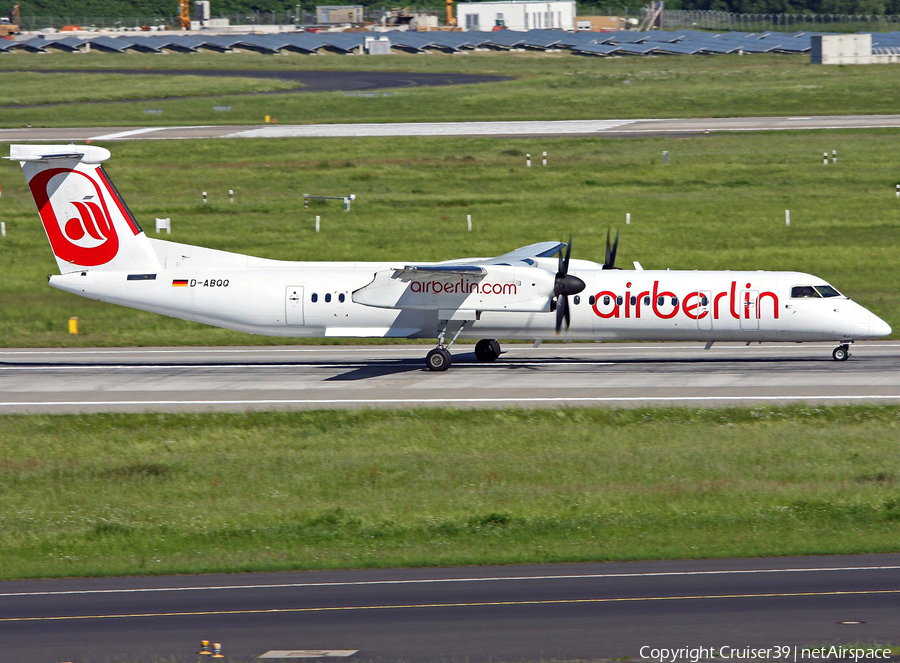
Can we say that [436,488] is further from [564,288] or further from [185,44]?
[185,44]

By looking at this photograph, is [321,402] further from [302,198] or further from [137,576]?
[302,198]

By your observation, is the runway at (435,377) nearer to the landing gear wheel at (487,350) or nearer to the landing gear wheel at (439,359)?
the landing gear wheel at (439,359)

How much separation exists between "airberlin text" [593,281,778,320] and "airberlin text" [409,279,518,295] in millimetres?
2707

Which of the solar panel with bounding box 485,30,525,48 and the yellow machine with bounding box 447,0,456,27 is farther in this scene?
the yellow machine with bounding box 447,0,456,27

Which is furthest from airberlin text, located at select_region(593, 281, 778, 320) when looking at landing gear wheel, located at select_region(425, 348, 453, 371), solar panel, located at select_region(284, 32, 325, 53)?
solar panel, located at select_region(284, 32, 325, 53)

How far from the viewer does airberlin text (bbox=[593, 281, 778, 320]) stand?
31094 millimetres

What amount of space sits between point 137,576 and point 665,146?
55090 mm

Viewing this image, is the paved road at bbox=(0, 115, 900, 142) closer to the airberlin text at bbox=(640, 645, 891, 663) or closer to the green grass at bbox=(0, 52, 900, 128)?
the green grass at bbox=(0, 52, 900, 128)

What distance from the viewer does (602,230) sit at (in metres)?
51.3

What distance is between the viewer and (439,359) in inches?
1287

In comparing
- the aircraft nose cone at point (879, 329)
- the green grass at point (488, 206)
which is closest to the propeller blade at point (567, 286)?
the aircraft nose cone at point (879, 329)

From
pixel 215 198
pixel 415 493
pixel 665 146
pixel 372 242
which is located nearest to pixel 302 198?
pixel 215 198

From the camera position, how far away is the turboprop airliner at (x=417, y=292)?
3119cm

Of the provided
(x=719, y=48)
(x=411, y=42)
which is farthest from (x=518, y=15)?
(x=719, y=48)
